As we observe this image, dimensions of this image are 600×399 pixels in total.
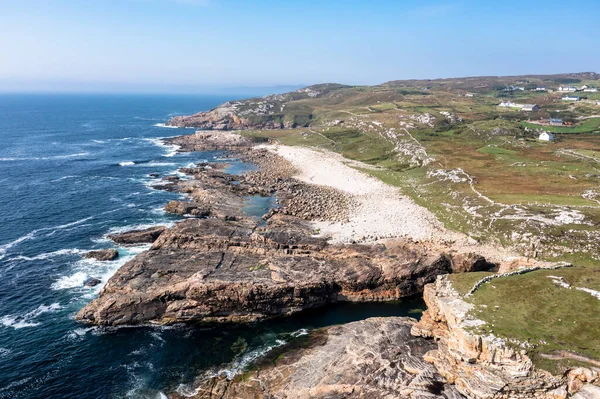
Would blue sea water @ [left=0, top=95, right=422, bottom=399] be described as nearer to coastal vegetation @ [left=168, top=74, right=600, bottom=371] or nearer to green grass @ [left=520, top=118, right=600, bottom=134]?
coastal vegetation @ [left=168, top=74, right=600, bottom=371]

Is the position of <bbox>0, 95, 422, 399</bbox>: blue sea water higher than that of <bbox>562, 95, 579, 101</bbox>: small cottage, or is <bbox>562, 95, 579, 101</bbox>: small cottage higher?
<bbox>562, 95, 579, 101</bbox>: small cottage

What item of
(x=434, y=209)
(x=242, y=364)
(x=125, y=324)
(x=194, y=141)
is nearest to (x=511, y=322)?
(x=242, y=364)

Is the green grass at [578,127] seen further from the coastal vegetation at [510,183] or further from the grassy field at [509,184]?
the grassy field at [509,184]

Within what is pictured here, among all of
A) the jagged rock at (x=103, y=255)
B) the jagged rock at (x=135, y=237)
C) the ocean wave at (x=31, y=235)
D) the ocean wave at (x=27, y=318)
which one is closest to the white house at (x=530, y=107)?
the jagged rock at (x=135, y=237)

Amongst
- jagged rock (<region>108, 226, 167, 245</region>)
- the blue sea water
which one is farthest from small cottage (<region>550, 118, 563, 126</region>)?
jagged rock (<region>108, 226, 167, 245</region>)

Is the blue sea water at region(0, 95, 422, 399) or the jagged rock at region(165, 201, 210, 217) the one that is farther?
the jagged rock at region(165, 201, 210, 217)

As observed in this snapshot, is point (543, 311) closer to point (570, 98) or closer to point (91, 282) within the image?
point (91, 282)

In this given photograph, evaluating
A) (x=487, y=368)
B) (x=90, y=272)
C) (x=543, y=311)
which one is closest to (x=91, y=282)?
(x=90, y=272)
